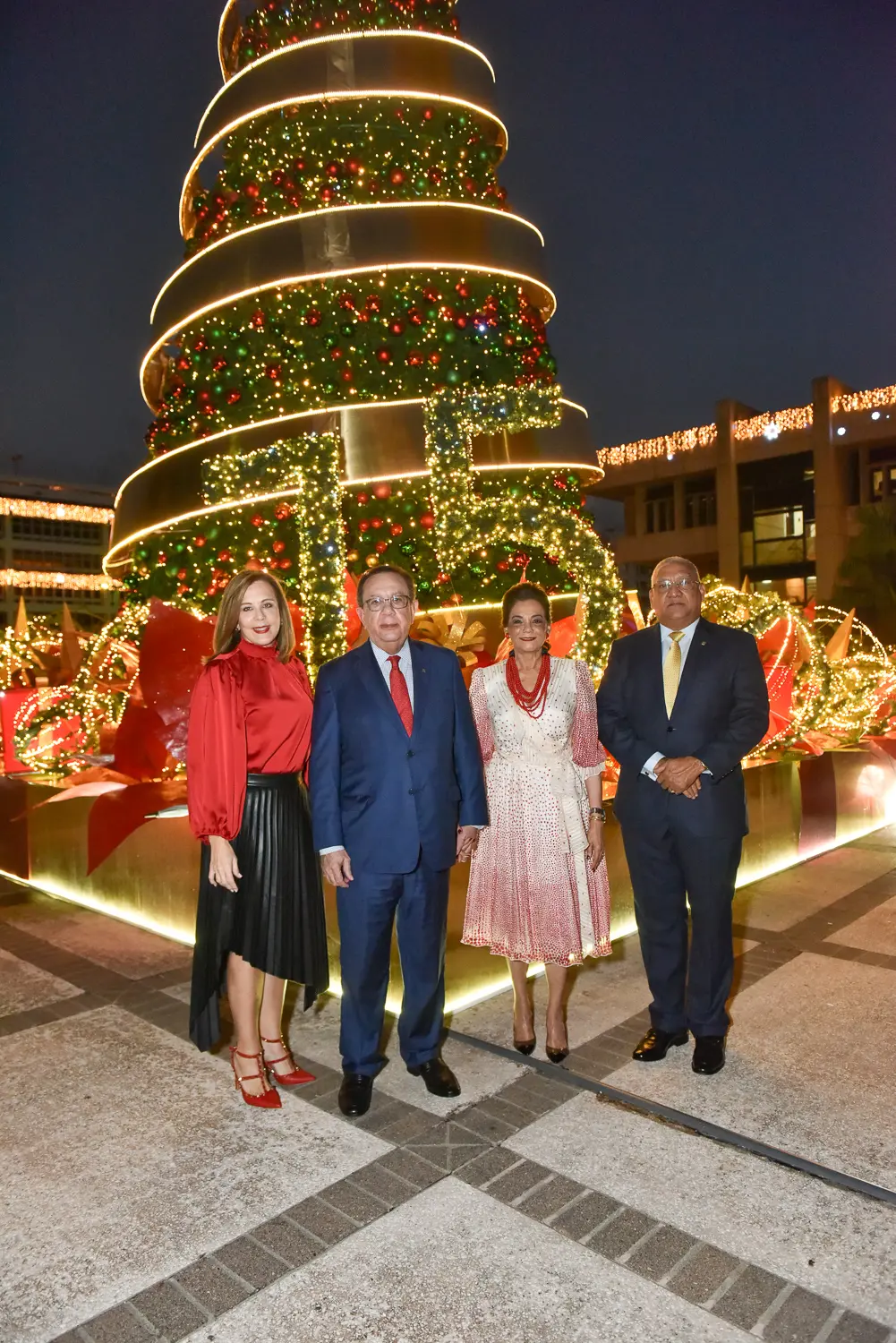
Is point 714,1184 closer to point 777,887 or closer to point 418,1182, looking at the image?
point 418,1182

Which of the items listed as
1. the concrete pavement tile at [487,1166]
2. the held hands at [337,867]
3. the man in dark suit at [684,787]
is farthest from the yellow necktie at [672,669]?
the concrete pavement tile at [487,1166]

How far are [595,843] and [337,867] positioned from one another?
103 centimetres

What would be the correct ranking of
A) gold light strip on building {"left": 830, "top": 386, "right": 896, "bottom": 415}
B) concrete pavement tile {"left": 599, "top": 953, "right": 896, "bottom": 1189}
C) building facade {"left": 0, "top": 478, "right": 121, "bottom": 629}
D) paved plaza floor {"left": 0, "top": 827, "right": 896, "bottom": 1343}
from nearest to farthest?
paved plaza floor {"left": 0, "top": 827, "right": 896, "bottom": 1343} → concrete pavement tile {"left": 599, "top": 953, "right": 896, "bottom": 1189} → gold light strip on building {"left": 830, "top": 386, "right": 896, "bottom": 415} → building facade {"left": 0, "top": 478, "right": 121, "bottom": 629}

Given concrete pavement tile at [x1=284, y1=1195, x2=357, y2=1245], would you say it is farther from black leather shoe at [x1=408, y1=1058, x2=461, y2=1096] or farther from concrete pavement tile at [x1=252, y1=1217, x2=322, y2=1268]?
black leather shoe at [x1=408, y1=1058, x2=461, y2=1096]

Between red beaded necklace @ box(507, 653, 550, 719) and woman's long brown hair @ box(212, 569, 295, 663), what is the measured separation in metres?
0.85

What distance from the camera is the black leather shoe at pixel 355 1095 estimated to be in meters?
3.06

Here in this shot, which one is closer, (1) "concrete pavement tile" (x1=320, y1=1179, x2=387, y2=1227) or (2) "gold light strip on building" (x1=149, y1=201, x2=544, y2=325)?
(1) "concrete pavement tile" (x1=320, y1=1179, x2=387, y2=1227)

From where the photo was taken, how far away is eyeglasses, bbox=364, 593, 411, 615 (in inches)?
125

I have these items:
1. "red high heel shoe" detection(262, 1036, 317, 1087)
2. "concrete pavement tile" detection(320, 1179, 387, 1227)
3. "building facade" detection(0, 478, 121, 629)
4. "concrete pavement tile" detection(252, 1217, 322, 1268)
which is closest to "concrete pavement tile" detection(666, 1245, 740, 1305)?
"concrete pavement tile" detection(320, 1179, 387, 1227)

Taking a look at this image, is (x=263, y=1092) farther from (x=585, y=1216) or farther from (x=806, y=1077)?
(x=806, y=1077)

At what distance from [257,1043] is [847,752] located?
5.36 metres

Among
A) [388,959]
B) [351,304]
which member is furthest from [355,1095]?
[351,304]

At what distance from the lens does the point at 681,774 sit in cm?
328

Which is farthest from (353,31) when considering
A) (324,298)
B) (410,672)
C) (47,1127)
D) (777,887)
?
(47,1127)
